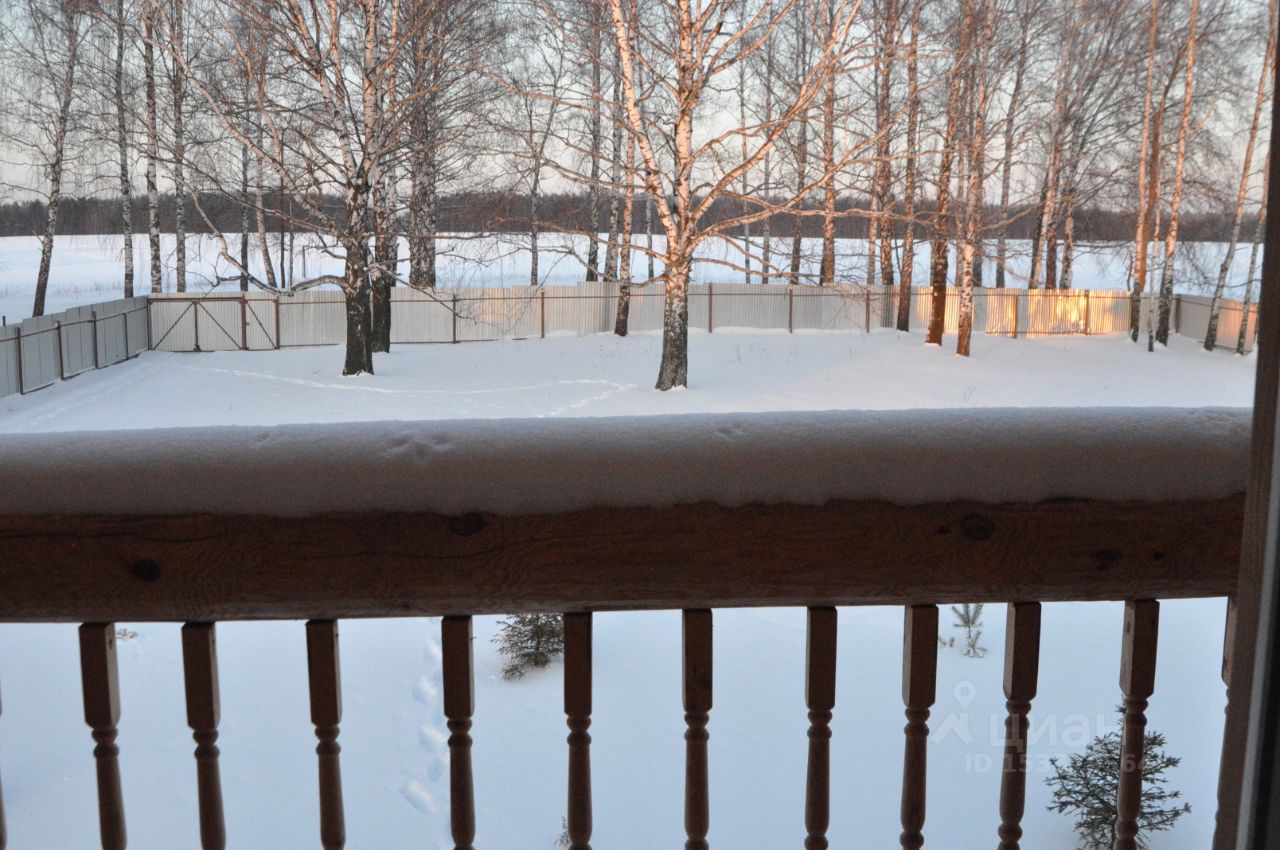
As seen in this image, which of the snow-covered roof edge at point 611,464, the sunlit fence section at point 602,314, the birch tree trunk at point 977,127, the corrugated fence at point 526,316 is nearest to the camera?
the snow-covered roof edge at point 611,464

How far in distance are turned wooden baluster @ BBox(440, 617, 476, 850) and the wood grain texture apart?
3cm

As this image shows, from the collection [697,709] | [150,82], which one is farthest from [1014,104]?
[697,709]

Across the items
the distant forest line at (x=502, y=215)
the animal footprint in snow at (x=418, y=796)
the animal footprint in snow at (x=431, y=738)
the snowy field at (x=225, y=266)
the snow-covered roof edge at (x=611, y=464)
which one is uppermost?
the distant forest line at (x=502, y=215)

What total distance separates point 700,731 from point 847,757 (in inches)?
93.5

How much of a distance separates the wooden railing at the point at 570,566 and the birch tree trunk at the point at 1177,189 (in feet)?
37.1

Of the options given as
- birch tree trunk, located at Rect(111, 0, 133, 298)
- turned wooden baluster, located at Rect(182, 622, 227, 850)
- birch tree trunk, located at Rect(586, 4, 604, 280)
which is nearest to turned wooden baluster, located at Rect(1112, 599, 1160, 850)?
turned wooden baluster, located at Rect(182, 622, 227, 850)

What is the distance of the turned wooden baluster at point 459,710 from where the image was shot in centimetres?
82

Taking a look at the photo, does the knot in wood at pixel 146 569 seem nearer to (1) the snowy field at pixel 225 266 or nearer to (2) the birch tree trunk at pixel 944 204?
(2) the birch tree trunk at pixel 944 204

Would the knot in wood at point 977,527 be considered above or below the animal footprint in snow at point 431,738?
above

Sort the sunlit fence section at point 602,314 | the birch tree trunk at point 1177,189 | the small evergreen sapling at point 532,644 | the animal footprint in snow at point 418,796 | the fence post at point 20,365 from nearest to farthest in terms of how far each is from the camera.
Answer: the animal footprint in snow at point 418,796 → the small evergreen sapling at point 532,644 → the fence post at point 20,365 → the birch tree trunk at point 1177,189 → the sunlit fence section at point 602,314

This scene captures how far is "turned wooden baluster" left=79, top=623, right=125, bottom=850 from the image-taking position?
2.66 ft

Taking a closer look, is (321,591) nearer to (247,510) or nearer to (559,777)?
(247,510)

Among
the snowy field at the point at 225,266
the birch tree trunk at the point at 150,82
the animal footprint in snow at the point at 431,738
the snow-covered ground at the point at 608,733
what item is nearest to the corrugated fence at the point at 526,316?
the snowy field at the point at 225,266

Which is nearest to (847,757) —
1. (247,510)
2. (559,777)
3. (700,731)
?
(559,777)
